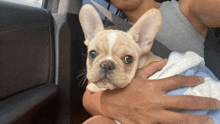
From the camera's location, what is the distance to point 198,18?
31.1 inches

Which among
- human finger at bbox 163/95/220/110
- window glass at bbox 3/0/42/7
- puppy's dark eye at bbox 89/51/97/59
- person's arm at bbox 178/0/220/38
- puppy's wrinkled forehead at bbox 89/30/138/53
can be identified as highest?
person's arm at bbox 178/0/220/38

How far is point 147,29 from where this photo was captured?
0.77m

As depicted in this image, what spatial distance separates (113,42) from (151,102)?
33 centimetres

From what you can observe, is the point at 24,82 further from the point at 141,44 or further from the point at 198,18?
the point at 198,18

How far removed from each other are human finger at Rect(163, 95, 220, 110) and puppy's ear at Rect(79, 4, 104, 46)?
567mm

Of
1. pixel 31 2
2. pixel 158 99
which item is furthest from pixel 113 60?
pixel 31 2

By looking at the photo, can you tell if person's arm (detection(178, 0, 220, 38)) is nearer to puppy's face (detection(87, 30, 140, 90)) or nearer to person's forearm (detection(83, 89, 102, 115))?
puppy's face (detection(87, 30, 140, 90))

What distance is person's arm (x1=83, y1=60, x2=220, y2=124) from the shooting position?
1.66ft

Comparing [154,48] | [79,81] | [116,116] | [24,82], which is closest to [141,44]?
[154,48]

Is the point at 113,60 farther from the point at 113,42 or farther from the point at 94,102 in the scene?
the point at 94,102

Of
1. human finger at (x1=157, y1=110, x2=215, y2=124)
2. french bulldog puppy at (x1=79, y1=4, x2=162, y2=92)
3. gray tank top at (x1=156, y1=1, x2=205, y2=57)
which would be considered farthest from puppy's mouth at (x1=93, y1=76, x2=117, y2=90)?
gray tank top at (x1=156, y1=1, x2=205, y2=57)

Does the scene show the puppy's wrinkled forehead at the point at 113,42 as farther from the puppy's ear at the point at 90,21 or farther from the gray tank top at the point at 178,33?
the gray tank top at the point at 178,33

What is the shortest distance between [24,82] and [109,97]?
0.55m

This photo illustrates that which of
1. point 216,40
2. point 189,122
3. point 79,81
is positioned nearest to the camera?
point 189,122
